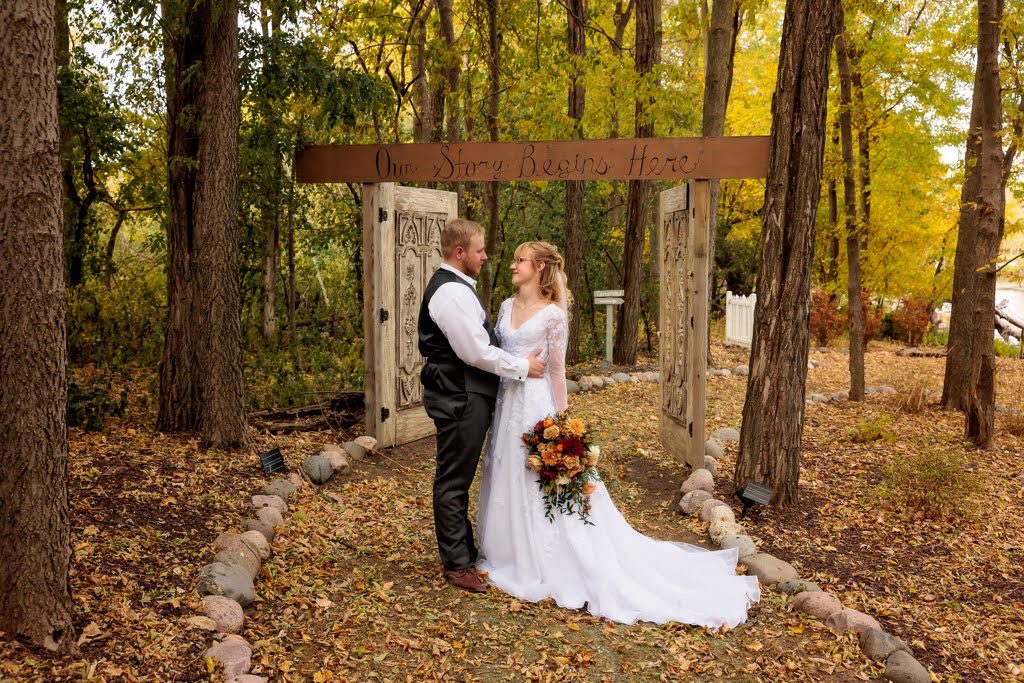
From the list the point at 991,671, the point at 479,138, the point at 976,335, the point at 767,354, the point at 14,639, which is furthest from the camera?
the point at 479,138

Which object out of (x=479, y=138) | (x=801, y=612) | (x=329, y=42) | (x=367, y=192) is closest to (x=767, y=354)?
(x=801, y=612)

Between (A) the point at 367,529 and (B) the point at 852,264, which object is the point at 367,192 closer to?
(A) the point at 367,529

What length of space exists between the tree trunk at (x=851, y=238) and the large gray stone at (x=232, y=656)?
8311 millimetres

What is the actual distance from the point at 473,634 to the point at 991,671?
2.64 meters

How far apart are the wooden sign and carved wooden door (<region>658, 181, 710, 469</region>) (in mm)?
285

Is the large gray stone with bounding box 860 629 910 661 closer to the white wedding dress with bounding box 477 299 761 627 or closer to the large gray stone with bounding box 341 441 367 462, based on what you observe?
the white wedding dress with bounding box 477 299 761 627

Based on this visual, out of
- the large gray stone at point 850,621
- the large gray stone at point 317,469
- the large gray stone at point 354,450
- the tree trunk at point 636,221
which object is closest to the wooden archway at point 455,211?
the large gray stone at point 354,450

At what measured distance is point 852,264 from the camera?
418 inches

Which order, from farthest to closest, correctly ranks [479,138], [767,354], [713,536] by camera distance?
[479,138] → [767,354] → [713,536]

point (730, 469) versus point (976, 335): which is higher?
point (976, 335)

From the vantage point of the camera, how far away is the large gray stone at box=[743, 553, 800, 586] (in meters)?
5.10

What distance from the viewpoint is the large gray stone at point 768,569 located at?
510 centimetres

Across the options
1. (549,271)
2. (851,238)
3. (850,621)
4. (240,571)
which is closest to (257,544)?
(240,571)

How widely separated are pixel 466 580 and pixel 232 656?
1.51 m
